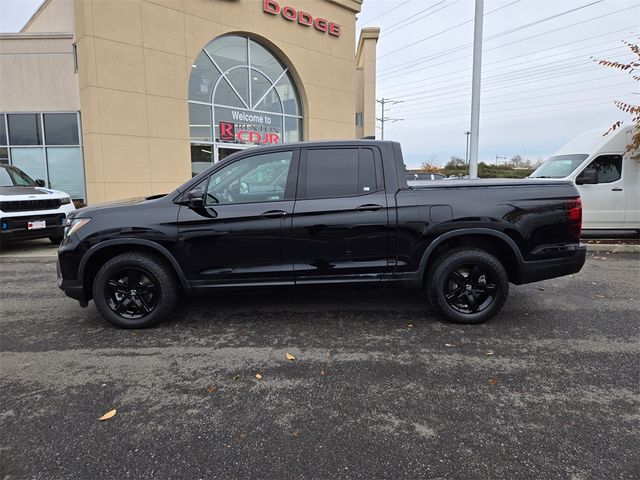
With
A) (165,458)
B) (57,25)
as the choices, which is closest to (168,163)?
(57,25)

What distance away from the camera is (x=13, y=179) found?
9.05 m

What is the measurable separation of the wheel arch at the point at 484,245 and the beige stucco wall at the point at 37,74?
1306 centimetres

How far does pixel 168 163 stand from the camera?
13.2 meters

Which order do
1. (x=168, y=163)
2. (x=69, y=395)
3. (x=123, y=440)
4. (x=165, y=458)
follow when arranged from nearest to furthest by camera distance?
(x=165, y=458) → (x=123, y=440) → (x=69, y=395) → (x=168, y=163)

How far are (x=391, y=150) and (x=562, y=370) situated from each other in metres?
2.55

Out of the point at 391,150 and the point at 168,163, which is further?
the point at 168,163

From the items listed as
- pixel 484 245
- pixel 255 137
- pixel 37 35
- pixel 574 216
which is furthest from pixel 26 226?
pixel 574 216

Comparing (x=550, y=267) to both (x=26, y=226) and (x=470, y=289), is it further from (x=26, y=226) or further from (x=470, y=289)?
(x=26, y=226)

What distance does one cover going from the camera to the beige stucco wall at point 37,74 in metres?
12.8

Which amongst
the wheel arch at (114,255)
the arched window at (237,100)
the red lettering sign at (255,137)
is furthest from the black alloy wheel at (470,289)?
the red lettering sign at (255,137)

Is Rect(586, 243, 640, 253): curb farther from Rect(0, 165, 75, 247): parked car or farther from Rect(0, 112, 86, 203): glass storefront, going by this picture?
Rect(0, 112, 86, 203): glass storefront

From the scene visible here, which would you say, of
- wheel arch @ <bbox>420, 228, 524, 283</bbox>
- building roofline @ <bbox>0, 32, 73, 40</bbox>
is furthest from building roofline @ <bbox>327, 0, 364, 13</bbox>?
wheel arch @ <bbox>420, 228, 524, 283</bbox>

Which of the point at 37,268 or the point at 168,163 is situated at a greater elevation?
the point at 168,163

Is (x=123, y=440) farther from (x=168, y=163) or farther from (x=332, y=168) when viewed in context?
(x=168, y=163)
